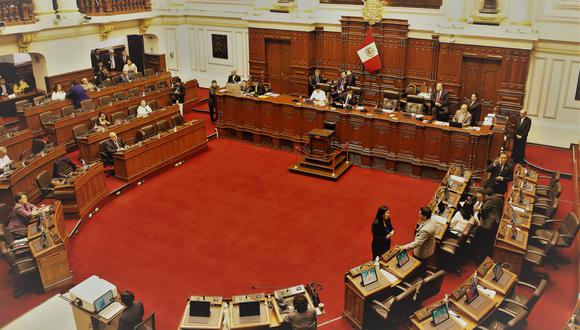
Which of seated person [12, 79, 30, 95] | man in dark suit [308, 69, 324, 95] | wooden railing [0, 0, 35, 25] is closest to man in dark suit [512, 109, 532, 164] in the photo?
man in dark suit [308, 69, 324, 95]

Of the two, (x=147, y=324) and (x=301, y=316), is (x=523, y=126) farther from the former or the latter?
(x=147, y=324)

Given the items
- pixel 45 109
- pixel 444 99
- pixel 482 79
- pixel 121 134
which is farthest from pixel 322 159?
pixel 45 109

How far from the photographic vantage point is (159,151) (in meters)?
12.6

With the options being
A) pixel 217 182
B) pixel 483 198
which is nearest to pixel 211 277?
pixel 217 182

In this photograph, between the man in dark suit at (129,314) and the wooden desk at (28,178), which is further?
the wooden desk at (28,178)

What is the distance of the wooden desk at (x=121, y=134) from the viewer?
1245 centimetres

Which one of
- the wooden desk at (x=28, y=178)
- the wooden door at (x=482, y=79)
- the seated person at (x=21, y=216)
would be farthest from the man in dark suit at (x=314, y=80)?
the seated person at (x=21, y=216)

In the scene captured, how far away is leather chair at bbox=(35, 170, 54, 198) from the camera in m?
10.6

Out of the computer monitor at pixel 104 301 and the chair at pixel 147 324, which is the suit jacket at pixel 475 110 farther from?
the computer monitor at pixel 104 301

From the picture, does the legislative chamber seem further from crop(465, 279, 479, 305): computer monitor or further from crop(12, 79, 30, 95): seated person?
crop(12, 79, 30, 95): seated person

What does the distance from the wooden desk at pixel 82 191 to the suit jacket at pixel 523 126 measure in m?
10.1

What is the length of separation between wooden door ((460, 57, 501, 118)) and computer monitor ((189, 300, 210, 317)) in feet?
37.2

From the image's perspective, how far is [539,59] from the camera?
1376 centimetres

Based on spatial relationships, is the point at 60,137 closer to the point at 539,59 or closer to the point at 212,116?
the point at 212,116
